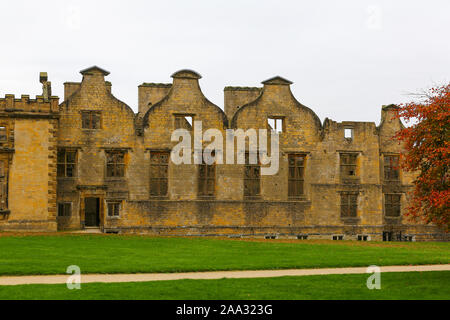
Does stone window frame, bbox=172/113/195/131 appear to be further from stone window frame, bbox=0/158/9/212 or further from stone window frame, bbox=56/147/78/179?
stone window frame, bbox=0/158/9/212

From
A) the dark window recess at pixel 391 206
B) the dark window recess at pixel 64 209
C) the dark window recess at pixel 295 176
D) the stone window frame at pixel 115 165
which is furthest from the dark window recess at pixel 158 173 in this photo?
the dark window recess at pixel 391 206

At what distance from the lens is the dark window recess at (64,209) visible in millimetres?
34875

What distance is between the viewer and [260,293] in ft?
44.6

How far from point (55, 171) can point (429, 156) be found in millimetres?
22168

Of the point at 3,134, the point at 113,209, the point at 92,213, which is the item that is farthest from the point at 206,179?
the point at 3,134

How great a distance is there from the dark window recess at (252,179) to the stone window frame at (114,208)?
25.5 feet

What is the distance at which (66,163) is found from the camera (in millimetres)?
35188

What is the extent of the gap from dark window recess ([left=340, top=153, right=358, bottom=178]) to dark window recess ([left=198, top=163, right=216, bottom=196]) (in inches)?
338

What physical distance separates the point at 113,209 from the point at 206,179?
5.84 meters

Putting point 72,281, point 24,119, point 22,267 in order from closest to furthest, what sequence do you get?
1. point 72,281
2. point 22,267
3. point 24,119
